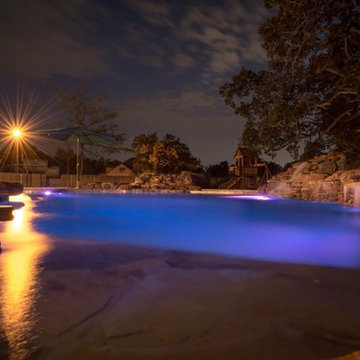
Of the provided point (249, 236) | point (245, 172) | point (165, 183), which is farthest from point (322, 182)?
point (245, 172)

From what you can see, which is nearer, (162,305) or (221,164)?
(162,305)

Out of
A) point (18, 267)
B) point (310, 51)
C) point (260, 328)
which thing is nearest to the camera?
point (260, 328)

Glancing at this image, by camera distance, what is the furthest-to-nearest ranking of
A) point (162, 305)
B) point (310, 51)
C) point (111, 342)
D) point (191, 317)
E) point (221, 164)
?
point (221, 164) < point (310, 51) < point (162, 305) < point (191, 317) < point (111, 342)

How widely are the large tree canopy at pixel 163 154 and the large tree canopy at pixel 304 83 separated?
19582mm

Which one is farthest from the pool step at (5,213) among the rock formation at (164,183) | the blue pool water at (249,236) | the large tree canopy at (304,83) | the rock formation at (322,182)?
the rock formation at (164,183)

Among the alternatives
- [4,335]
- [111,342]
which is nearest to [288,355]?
[111,342]

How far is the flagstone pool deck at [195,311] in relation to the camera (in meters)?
2.16

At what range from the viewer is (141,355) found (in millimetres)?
2070

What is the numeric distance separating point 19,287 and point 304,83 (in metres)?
11.7

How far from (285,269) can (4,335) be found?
325 centimetres

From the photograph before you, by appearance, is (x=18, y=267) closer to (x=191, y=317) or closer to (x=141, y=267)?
(x=141, y=267)

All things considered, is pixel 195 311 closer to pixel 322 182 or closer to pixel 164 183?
pixel 322 182

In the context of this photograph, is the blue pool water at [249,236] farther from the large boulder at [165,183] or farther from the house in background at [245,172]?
the house in background at [245,172]

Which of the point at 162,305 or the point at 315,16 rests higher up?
the point at 315,16
